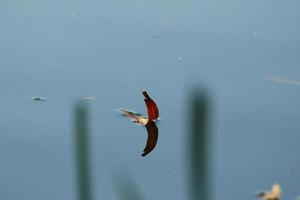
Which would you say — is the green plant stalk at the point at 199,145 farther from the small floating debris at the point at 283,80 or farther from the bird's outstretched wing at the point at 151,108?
the small floating debris at the point at 283,80

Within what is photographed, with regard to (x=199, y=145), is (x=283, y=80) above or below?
above

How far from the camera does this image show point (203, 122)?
55 centimetres

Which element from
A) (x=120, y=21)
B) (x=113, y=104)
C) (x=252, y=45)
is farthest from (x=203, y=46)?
(x=113, y=104)

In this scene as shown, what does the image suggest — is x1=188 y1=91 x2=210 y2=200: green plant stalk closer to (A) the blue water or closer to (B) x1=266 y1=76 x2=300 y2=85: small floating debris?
(A) the blue water

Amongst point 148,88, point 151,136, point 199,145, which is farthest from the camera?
point 148,88

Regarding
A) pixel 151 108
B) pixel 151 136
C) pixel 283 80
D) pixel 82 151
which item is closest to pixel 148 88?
pixel 151 108

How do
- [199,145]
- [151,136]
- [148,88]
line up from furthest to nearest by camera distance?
[148,88]
[151,136]
[199,145]

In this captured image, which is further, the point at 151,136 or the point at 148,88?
the point at 148,88

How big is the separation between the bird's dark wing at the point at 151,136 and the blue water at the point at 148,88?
0.6 inches

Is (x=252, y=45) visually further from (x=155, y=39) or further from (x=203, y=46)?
(x=155, y=39)

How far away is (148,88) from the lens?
2.03 m

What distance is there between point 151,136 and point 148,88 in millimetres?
277

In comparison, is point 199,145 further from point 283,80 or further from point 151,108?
point 283,80

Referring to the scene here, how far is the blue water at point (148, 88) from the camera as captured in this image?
1.62 m
